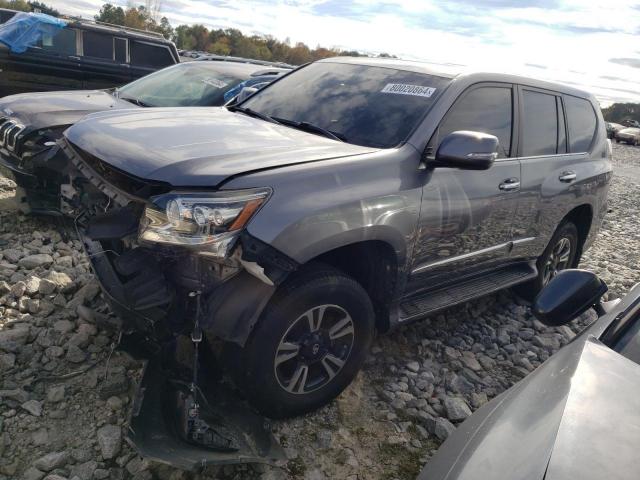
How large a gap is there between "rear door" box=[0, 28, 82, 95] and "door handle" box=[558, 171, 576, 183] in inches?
284

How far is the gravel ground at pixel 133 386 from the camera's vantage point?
2418mm

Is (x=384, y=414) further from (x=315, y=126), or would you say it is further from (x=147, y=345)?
(x=315, y=126)

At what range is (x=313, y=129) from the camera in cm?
319

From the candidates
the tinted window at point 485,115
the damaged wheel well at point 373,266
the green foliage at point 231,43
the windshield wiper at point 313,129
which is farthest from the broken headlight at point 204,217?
the green foliage at point 231,43

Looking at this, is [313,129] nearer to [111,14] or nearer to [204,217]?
[204,217]

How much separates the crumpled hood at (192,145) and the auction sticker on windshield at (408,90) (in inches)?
23.3

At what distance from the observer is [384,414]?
2998mm

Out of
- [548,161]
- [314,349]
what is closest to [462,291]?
[548,161]

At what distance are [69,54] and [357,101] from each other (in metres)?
6.76

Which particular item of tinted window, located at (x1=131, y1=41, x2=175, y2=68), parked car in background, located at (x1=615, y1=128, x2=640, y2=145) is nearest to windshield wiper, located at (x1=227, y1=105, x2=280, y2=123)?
tinted window, located at (x1=131, y1=41, x2=175, y2=68)

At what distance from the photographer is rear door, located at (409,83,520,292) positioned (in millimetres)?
3033

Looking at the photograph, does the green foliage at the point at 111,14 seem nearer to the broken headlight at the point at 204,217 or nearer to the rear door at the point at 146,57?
the rear door at the point at 146,57

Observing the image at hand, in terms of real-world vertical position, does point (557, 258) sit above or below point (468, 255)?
below

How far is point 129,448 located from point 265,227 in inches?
47.1
